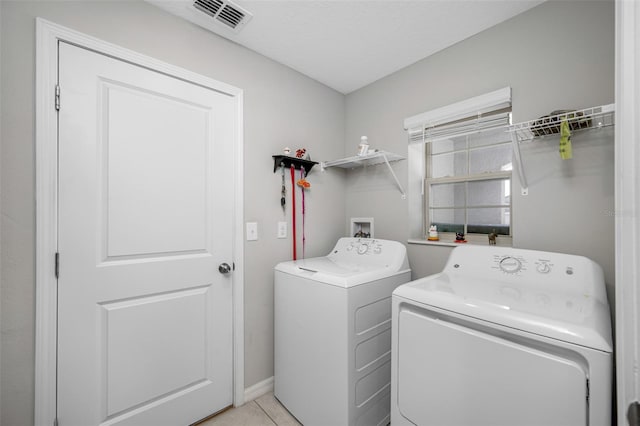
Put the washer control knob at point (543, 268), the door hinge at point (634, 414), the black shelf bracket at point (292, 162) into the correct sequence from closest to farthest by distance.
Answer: the door hinge at point (634, 414) → the washer control knob at point (543, 268) → the black shelf bracket at point (292, 162)

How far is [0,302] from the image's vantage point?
114 centimetres

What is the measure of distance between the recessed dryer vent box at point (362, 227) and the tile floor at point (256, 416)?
4.66 ft

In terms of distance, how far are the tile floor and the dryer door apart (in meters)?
0.90

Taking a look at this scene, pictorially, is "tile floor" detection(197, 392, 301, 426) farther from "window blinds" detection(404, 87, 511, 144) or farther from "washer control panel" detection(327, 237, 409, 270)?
"window blinds" detection(404, 87, 511, 144)

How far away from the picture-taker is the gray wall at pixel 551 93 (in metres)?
1.33

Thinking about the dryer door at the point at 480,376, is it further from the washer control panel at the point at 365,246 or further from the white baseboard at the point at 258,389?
the white baseboard at the point at 258,389

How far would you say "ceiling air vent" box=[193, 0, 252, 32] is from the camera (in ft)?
4.93

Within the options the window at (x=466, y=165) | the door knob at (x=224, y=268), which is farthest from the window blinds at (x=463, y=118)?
the door knob at (x=224, y=268)

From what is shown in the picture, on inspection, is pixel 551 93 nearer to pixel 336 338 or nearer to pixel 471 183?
pixel 471 183

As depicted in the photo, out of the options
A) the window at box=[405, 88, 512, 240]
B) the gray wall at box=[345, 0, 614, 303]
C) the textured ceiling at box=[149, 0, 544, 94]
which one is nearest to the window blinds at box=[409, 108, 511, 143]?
the window at box=[405, 88, 512, 240]

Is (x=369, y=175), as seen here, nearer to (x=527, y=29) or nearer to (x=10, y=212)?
(x=527, y=29)

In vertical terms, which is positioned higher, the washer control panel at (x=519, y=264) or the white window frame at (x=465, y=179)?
the white window frame at (x=465, y=179)

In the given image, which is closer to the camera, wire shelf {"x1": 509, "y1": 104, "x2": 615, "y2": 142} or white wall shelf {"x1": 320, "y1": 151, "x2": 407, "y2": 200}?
wire shelf {"x1": 509, "y1": 104, "x2": 615, "y2": 142}

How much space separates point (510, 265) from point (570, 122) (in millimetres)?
774
